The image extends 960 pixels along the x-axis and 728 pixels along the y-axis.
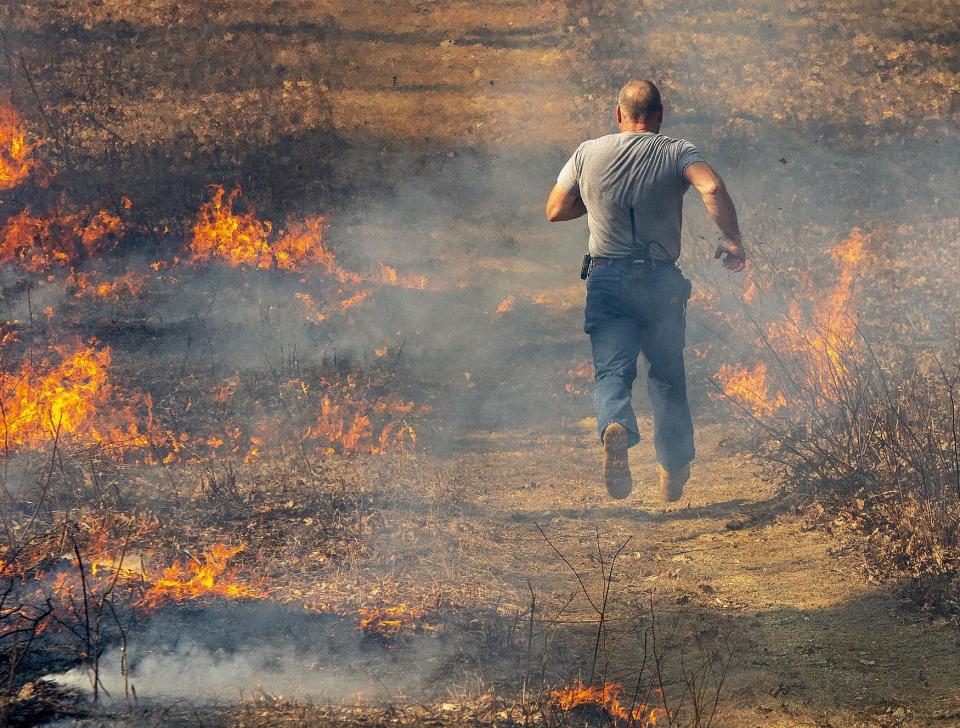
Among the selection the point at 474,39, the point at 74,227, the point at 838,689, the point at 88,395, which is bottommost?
the point at 838,689

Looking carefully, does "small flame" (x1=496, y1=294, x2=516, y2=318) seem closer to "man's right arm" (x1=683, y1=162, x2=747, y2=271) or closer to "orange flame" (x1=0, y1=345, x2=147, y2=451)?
"orange flame" (x1=0, y1=345, x2=147, y2=451)

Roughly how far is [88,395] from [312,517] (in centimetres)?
269

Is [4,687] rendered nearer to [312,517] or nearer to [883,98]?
[312,517]

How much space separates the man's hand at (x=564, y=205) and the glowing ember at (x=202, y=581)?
8.32 ft

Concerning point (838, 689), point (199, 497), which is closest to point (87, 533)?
point (199, 497)

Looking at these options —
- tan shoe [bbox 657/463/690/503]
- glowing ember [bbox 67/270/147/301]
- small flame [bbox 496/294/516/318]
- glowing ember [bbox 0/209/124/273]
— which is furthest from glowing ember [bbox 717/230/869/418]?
glowing ember [bbox 0/209/124/273]

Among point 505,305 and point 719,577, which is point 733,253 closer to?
point 719,577

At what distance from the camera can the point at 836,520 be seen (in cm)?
441

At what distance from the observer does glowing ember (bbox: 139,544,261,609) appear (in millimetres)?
3965

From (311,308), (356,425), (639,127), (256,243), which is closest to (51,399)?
(356,425)

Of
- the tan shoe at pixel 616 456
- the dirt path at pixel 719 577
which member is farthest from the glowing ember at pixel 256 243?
the tan shoe at pixel 616 456

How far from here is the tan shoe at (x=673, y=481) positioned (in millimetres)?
4820

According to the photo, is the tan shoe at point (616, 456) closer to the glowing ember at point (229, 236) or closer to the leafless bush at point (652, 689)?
the leafless bush at point (652, 689)

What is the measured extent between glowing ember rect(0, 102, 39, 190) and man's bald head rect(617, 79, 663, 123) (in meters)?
8.73
